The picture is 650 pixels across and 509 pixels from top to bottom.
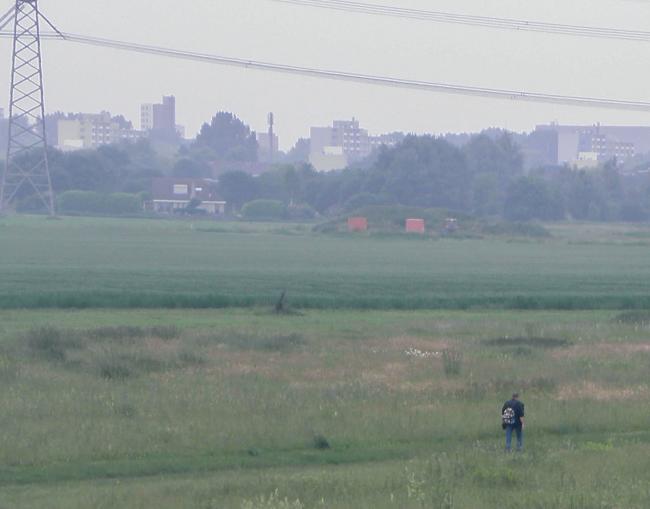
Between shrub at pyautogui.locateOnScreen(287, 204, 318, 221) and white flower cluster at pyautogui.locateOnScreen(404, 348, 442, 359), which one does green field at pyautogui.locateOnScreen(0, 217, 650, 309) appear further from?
shrub at pyautogui.locateOnScreen(287, 204, 318, 221)

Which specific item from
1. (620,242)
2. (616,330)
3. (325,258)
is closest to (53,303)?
(616,330)

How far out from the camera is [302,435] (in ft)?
82.0

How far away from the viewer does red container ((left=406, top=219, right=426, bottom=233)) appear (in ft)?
472

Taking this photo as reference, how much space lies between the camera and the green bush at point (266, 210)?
609 ft

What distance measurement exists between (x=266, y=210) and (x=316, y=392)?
157 m

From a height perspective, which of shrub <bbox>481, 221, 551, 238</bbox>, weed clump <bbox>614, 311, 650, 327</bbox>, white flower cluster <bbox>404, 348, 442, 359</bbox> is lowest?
shrub <bbox>481, 221, 551, 238</bbox>

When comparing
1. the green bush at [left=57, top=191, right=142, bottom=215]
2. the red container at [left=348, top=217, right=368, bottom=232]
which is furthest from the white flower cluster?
the green bush at [left=57, top=191, right=142, bottom=215]

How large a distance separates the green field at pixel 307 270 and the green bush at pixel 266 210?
150ft

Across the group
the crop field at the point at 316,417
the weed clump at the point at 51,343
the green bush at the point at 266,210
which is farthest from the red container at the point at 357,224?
the weed clump at the point at 51,343

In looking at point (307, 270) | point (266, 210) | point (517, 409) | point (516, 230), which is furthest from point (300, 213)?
point (517, 409)

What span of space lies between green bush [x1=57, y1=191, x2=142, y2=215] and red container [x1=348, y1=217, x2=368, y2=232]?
4462 centimetres

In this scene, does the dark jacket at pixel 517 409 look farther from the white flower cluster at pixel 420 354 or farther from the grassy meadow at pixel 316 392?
the white flower cluster at pixel 420 354

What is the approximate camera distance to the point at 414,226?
5679 inches

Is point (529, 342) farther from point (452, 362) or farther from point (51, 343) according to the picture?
point (51, 343)
